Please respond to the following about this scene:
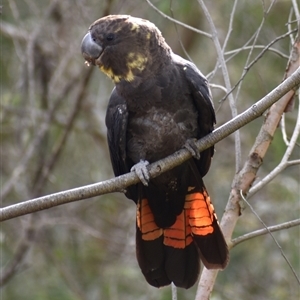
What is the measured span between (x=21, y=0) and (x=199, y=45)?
5.90 feet

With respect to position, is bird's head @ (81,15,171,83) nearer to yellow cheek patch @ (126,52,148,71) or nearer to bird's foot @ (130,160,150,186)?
yellow cheek patch @ (126,52,148,71)

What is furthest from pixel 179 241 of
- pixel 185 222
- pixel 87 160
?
pixel 87 160

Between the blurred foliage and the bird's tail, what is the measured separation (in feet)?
4.57

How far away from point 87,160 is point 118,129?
10.3ft

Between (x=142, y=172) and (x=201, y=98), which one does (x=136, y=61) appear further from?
(x=142, y=172)

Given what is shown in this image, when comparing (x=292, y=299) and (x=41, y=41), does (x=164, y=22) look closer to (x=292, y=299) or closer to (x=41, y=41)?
(x=41, y=41)

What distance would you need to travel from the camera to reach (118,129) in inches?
132

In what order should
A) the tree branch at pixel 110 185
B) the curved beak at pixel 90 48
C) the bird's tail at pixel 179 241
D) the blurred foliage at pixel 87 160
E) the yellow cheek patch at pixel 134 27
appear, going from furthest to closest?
the blurred foliage at pixel 87 160 → the bird's tail at pixel 179 241 → the yellow cheek patch at pixel 134 27 → the curved beak at pixel 90 48 → the tree branch at pixel 110 185

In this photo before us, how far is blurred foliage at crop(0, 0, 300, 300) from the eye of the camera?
5184 millimetres

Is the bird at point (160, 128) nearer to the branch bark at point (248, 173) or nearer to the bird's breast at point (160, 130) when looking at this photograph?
the bird's breast at point (160, 130)

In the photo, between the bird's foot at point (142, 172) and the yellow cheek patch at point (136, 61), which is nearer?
the bird's foot at point (142, 172)

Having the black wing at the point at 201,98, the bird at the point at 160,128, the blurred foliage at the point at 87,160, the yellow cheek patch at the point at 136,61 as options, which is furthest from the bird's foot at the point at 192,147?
the blurred foliage at the point at 87,160

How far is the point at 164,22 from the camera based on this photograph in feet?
19.6

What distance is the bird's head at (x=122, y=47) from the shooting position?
3.21 m
